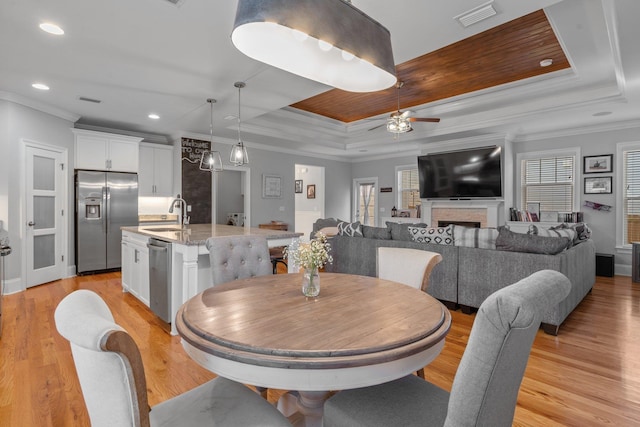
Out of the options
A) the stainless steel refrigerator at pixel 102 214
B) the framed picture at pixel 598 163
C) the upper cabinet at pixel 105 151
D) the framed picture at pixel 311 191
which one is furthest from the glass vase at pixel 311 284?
the framed picture at pixel 311 191

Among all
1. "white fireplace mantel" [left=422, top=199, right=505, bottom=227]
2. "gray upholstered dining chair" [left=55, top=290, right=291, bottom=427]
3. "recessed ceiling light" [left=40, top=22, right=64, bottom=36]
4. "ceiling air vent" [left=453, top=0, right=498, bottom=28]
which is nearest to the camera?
"gray upholstered dining chair" [left=55, top=290, right=291, bottom=427]

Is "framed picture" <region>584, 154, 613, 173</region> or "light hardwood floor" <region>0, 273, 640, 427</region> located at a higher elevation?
"framed picture" <region>584, 154, 613, 173</region>

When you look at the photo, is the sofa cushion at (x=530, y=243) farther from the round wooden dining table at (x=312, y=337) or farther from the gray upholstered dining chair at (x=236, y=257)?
the gray upholstered dining chair at (x=236, y=257)

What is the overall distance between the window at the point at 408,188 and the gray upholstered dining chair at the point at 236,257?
668 cm

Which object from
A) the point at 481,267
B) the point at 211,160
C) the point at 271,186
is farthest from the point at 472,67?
the point at 271,186

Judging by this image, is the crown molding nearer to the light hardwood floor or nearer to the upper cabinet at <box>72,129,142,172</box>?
the upper cabinet at <box>72,129,142,172</box>

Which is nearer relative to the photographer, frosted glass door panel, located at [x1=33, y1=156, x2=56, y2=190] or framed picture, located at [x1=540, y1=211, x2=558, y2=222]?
frosted glass door panel, located at [x1=33, y1=156, x2=56, y2=190]

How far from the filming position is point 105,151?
5707mm

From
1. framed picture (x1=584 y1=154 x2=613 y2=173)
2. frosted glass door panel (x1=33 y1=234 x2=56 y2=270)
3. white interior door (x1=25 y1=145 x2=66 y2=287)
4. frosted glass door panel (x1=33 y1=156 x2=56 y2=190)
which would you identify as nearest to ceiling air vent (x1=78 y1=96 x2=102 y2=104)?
white interior door (x1=25 y1=145 x2=66 y2=287)

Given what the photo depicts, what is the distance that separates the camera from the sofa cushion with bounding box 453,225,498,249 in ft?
11.5

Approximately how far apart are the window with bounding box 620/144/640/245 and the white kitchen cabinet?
24.0 feet

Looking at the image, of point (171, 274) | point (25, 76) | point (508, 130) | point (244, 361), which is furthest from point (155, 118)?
point (508, 130)

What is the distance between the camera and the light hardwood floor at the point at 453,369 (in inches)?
75.1

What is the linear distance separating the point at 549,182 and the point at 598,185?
74cm
